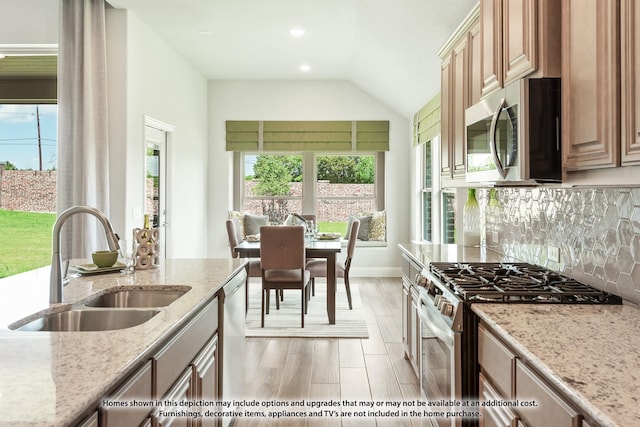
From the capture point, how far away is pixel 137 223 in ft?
13.8

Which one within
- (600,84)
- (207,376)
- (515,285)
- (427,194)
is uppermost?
(600,84)

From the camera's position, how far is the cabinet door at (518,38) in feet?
5.48

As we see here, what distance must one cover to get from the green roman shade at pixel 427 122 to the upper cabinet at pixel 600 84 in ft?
11.1

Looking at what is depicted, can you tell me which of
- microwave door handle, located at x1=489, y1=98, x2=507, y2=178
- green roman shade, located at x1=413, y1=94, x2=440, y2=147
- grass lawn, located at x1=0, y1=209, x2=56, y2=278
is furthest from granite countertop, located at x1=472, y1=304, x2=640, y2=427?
grass lawn, located at x1=0, y1=209, x2=56, y2=278

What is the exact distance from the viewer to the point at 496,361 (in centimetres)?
141

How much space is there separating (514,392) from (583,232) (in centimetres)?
99

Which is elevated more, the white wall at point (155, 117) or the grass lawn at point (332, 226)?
the white wall at point (155, 117)

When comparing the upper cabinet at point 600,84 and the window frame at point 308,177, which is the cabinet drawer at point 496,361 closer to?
the upper cabinet at point 600,84

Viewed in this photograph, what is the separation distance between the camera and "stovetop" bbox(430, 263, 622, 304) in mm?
1602

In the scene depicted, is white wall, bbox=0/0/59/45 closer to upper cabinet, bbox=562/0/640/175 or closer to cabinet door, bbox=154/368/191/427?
cabinet door, bbox=154/368/191/427

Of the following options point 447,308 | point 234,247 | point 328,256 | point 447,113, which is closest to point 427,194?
point 328,256

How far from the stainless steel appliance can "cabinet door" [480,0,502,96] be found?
88 cm

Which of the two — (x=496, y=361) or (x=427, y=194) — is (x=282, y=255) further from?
(x=496, y=361)

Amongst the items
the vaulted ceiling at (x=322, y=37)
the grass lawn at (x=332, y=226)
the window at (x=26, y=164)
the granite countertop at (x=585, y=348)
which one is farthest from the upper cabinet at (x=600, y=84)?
the grass lawn at (x=332, y=226)
